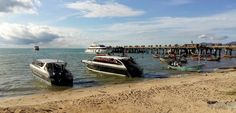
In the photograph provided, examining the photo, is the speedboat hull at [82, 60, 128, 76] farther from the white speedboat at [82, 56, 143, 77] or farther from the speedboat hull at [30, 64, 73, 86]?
the speedboat hull at [30, 64, 73, 86]

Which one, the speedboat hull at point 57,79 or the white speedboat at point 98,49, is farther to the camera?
the white speedboat at point 98,49

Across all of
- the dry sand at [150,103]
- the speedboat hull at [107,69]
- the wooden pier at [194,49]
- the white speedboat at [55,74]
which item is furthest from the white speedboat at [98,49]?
the dry sand at [150,103]

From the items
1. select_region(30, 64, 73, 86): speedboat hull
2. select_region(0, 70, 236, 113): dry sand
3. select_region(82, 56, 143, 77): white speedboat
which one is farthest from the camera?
select_region(82, 56, 143, 77): white speedboat

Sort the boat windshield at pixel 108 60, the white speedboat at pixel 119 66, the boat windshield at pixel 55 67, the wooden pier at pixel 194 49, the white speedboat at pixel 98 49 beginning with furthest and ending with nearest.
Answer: the white speedboat at pixel 98 49, the wooden pier at pixel 194 49, the boat windshield at pixel 108 60, the white speedboat at pixel 119 66, the boat windshield at pixel 55 67

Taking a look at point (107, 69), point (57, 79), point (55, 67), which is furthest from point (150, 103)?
point (107, 69)

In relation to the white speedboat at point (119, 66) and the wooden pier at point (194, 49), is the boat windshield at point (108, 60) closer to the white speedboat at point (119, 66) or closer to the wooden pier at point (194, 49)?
the white speedboat at point (119, 66)

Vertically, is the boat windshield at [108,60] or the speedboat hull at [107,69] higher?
the boat windshield at [108,60]

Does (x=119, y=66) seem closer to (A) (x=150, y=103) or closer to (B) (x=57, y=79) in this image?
(B) (x=57, y=79)

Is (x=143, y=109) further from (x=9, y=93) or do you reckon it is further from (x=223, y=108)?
(x=9, y=93)

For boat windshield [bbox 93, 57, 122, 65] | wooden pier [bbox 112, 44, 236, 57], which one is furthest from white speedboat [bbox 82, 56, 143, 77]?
wooden pier [bbox 112, 44, 236, 57]

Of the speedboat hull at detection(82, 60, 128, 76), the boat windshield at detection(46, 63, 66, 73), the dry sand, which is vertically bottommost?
the dry sand

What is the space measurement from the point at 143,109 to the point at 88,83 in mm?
17432

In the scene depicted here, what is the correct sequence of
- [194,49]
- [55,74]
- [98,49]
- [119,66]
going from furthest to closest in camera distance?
[98,49], [194,49], [119,66], [55,74]

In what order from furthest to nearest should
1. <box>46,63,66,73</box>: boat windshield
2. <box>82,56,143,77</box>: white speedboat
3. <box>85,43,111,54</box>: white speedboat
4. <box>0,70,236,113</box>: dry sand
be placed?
<box>85,43,111,54</box>: white speedboat
<box>82,56,143,77</box>: white speedboat
<box>46,63,66,73</box>: boat windshield
<box>0,70,236,113</box>: dry sand
